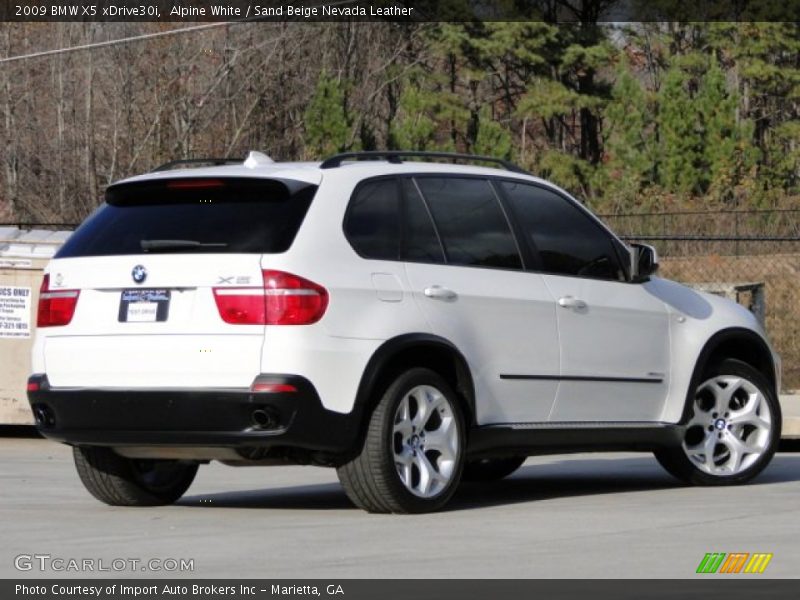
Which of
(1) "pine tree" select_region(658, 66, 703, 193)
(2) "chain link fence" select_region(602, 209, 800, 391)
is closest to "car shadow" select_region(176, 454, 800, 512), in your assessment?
(2) "chain link fence" select_region(602, 209, 800, 391)

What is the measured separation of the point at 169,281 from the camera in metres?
9.53

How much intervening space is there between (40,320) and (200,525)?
4.75ft

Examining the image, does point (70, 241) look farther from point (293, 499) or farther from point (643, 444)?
point (643, 444)

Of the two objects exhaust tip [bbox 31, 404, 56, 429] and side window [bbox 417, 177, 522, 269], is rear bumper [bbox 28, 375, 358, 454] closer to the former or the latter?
exhaust tip [bbox 31, 404, 56, 429]

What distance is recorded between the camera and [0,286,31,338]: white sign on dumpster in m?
17.2

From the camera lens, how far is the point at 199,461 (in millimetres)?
10227

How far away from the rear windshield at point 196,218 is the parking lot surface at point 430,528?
1406 mm

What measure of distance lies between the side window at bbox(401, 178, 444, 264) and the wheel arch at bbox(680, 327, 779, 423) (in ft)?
7.19

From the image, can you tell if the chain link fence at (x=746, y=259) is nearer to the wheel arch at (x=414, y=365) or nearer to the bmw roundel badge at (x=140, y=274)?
the wheel arch at (x=414, y=365)

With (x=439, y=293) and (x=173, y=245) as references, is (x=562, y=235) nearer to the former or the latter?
(x=439, y=293)

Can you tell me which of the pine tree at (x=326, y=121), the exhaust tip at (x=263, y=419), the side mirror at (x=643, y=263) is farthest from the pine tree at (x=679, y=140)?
the exhaust tip at (x=263, y=419)
